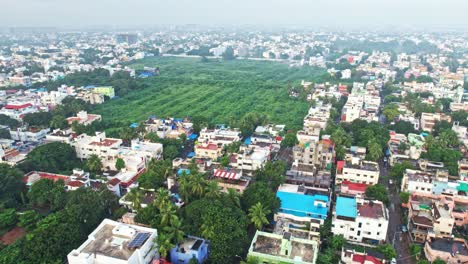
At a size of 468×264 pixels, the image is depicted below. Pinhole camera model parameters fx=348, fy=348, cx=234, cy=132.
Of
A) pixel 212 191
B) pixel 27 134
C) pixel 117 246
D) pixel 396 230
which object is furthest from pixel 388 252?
pixel 27 134

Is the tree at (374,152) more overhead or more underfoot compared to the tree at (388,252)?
more overhead

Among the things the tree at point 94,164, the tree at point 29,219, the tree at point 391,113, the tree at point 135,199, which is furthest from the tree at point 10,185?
the tree at point 391,113

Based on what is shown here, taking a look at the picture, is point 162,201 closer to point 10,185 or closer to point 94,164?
point 94,164

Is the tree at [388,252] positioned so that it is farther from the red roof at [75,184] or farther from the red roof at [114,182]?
the red roof at [75,184]

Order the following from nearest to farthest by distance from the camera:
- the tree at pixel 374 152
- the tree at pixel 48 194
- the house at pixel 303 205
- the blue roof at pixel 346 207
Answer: the blue roof at pixel 346 207
the house at pixel 303 205
the tree at pixel 48 194
the tree at pixel 374 152

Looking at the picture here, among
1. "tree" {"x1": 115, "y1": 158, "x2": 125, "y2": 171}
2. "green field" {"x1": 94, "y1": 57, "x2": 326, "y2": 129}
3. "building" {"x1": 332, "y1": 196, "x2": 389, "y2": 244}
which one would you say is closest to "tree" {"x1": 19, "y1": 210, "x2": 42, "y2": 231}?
"tree" {"x1": 115, "y1": 158, "x2": 125, "y2": 171}
